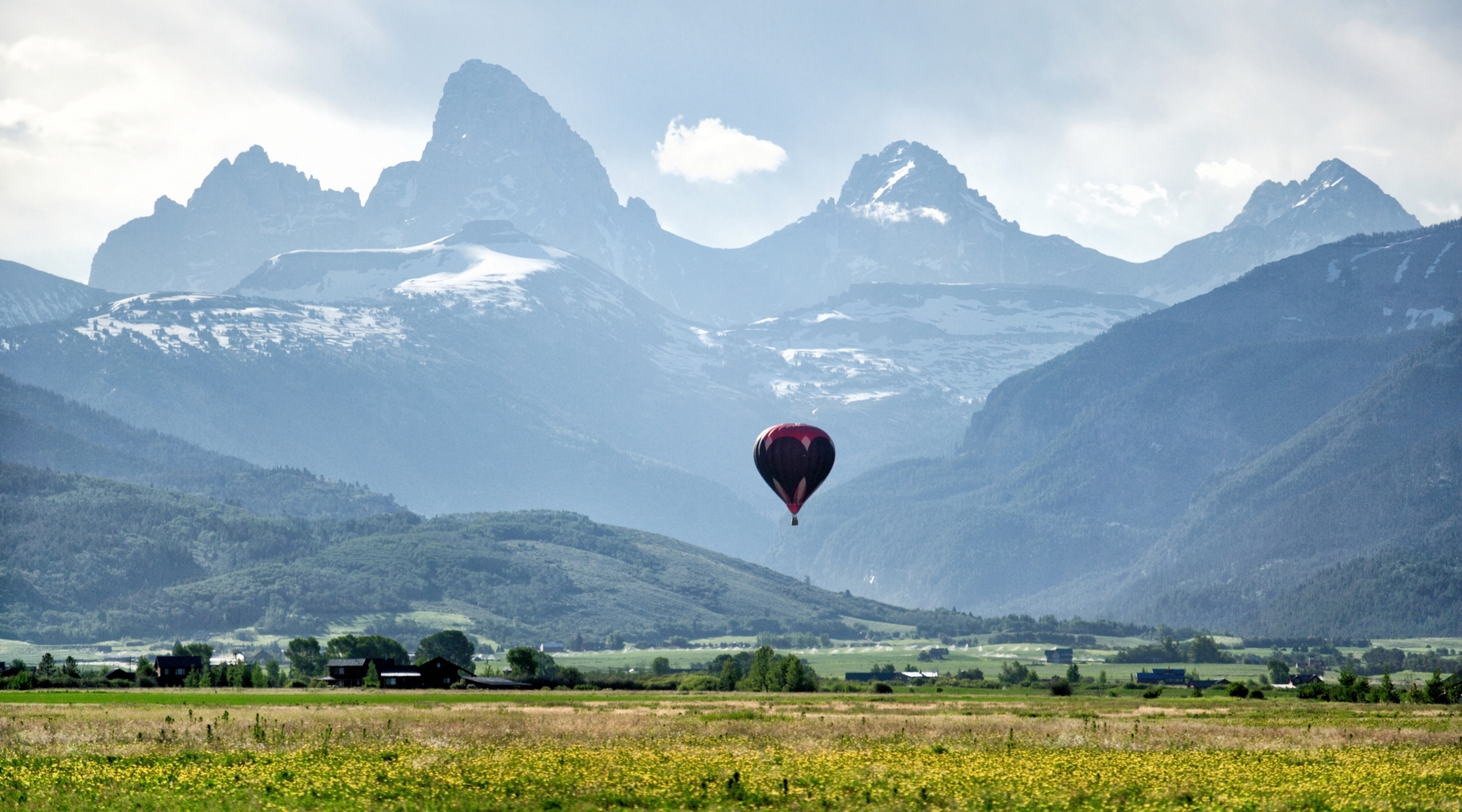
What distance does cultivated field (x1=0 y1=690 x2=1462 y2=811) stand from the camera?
59.2m

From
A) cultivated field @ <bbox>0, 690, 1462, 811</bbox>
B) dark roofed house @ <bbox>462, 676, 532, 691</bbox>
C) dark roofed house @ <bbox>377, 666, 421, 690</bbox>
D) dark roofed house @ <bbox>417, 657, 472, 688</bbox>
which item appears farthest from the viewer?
dark roofed house @ <bbox>417, 657, 472, 688</bbox>

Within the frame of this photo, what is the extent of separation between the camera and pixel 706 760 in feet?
233

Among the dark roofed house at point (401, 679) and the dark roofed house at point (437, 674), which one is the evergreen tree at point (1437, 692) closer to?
the dark roofed house at point (437, 674)

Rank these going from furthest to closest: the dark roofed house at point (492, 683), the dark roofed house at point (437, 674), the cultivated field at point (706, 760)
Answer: the dark roofed house at point (437, 674) < the dark roofed house at point (492, 683) < the cultivated field at point (706, 760)

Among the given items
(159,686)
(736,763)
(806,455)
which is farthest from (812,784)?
(159,686)

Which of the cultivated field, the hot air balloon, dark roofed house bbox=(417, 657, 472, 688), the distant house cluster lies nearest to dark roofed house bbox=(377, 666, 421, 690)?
the distant house cluster

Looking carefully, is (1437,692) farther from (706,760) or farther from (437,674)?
(706,760)

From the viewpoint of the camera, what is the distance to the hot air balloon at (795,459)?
531ft

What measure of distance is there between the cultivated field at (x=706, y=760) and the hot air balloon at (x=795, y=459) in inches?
1857

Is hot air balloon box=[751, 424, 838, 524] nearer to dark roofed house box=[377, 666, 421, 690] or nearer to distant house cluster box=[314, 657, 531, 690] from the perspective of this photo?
distant house cluster box=[314, 657, 531, 690]

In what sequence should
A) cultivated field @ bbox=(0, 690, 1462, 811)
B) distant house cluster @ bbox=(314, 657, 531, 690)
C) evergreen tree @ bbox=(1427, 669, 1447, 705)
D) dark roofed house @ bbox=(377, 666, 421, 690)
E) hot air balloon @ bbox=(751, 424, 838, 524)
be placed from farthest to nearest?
dark roofed house @ bbox=(377, 666, 421, 690) < distant house cluster @ bbox=(314, 657, 531, 690) < hot air balloon @ bbox=(751, 424, 838, 524) < evergreen tree @ bbox=(1427, 669, 1447, 705) < cultivated field @ bbox=(0, 690, 1462, 811)

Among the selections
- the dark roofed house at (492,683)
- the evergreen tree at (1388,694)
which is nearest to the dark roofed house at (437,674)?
the dark roofed house at (492,683)

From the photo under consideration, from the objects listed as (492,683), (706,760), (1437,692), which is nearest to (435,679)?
(492,683)

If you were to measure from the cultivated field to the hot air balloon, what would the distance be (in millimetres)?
47157
